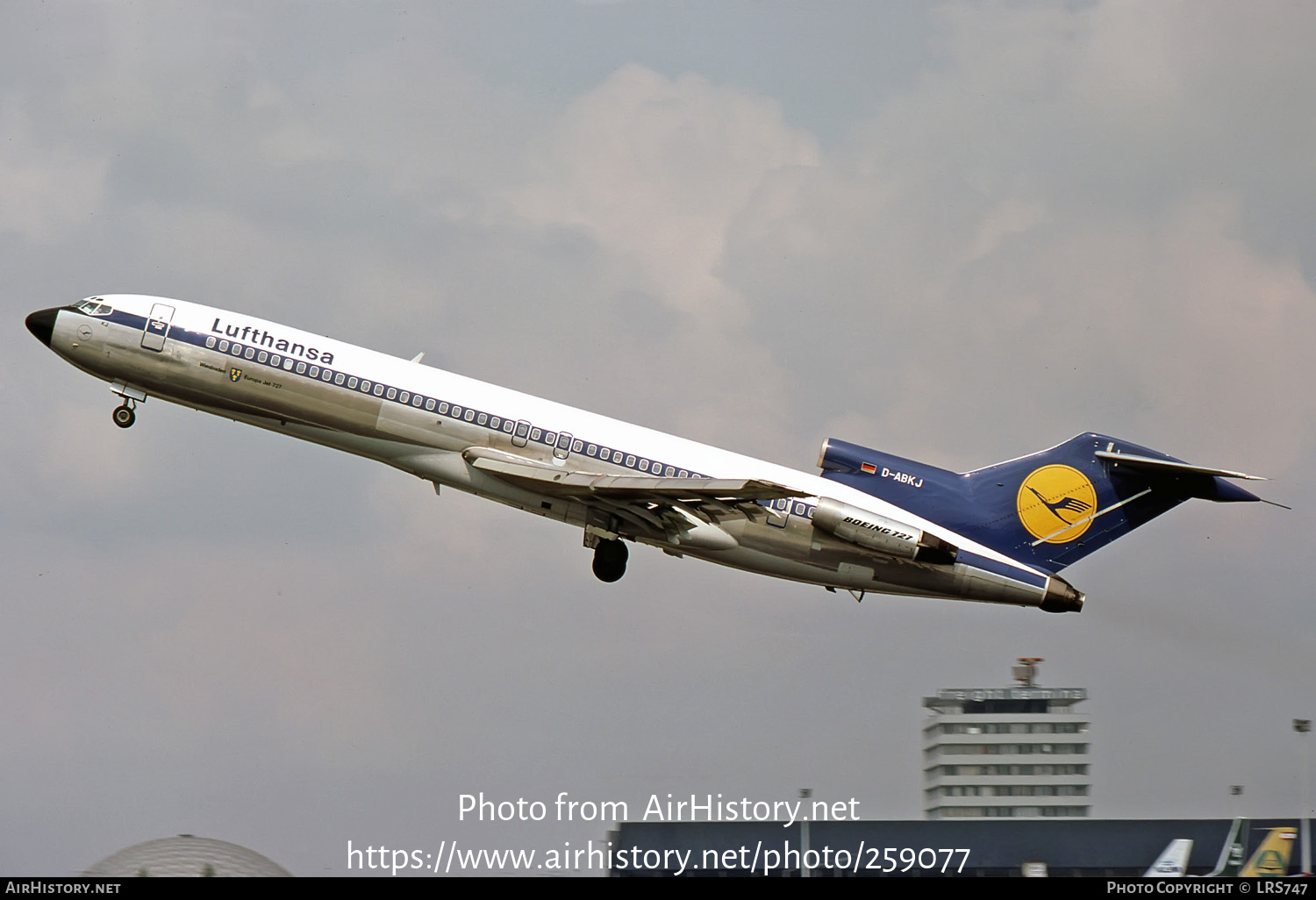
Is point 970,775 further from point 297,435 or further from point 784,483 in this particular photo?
point 297,435

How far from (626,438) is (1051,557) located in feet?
36.2

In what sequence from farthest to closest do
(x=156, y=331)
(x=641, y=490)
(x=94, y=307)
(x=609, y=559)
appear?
(x=609, y=559), (x=94, y=307), (x=156, y=331), (x=641, y=490)

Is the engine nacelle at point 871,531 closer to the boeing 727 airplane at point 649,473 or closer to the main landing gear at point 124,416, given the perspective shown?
the boeing 727 airplane at point 649,473

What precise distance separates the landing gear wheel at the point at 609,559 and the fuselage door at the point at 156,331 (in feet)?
37.1

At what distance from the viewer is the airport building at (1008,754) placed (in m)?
73.1

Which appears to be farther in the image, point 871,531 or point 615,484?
point 871,531

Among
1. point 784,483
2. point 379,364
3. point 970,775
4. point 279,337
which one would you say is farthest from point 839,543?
point 970,775

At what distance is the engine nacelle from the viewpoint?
34.1m

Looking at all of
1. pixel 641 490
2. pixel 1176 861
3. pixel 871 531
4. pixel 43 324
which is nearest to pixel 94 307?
pixel 43 324

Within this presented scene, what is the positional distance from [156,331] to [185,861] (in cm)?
Result: 1219

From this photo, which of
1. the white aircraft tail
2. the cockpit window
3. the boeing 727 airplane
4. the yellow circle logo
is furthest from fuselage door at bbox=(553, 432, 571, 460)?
the white aircraft tail

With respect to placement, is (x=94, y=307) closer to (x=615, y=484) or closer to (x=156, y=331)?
(x=156, y=331)

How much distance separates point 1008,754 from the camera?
7538 cm

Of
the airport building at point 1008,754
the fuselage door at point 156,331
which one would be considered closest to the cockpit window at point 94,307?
the fuselage door at point 156,331
